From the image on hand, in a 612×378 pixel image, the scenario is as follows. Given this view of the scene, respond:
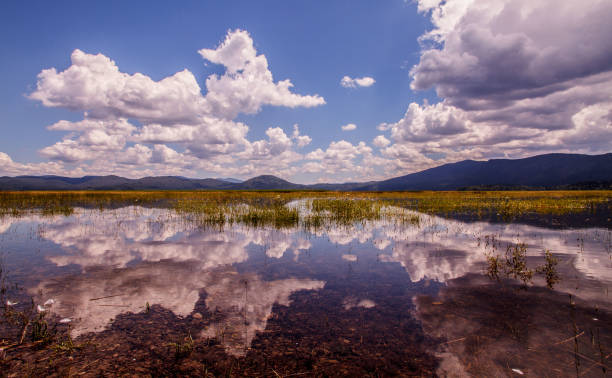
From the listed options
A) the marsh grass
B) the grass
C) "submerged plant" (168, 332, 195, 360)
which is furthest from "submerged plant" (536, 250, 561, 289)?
the grass

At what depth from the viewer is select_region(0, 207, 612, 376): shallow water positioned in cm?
518

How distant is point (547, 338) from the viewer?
5.73 metres

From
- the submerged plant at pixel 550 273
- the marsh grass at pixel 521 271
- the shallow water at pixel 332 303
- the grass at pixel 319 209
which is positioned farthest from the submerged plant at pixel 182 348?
the grass at pixel 319 209

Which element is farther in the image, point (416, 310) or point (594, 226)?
point (594, 226)

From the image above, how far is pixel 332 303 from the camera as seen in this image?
7672 millimetres

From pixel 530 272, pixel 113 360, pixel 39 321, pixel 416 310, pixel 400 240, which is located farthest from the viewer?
pixel 400 240

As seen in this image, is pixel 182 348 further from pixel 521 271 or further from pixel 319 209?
pixel 319 209

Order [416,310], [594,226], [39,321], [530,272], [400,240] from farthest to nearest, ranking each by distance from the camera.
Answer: [594,226]
[400,240]
[530,272]
[416,310]
[39,321]

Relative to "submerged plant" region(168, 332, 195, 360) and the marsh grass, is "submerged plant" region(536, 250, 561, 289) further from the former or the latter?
"submerged plant" region(168, 332, 195, 360)

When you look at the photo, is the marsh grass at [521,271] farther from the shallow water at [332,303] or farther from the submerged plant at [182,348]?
the submerged plant at [182,348]

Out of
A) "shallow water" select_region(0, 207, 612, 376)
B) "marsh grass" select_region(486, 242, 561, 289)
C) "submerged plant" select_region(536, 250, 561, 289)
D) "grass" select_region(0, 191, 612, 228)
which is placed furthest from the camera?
"grass" select_region(0, 191, 612, 228)

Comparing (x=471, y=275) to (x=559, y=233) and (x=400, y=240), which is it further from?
(x=559, y=233)

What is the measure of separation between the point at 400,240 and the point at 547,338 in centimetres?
1027

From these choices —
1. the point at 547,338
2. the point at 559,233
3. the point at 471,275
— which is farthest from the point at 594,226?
the point at 547,338
